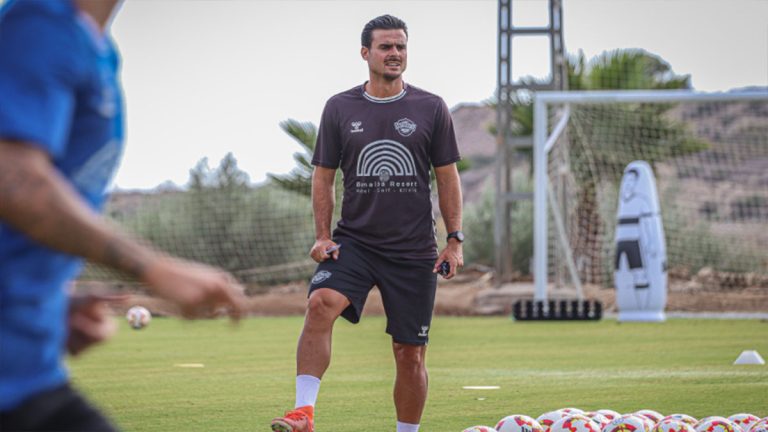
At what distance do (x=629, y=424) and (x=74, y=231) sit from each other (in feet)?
14.3

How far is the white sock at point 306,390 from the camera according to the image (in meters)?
7.00

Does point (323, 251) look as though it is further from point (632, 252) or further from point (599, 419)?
point (632, 252)

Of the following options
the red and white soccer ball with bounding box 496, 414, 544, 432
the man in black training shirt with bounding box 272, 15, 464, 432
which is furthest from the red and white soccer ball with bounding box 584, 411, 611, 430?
the man in black training shirt with bounding box 272, 15, 464, 432

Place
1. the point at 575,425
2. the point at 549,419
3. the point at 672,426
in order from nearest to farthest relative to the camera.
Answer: the point at 672,426
the point at 575,425
the point at 549,419

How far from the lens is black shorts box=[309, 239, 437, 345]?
23.7 ft

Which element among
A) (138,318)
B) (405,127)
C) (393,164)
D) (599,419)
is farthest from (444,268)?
(138,318)

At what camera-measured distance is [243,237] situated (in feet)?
121

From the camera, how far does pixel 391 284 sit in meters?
7.28

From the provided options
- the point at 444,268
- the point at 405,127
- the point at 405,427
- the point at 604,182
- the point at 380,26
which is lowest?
the point at 405,427

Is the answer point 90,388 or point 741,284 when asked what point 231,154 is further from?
point 90,388

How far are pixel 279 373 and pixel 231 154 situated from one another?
28.8 m

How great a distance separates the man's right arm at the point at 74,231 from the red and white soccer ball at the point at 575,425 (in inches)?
164

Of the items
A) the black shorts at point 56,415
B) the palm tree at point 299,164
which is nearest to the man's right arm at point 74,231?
the black shorts at point 56,415

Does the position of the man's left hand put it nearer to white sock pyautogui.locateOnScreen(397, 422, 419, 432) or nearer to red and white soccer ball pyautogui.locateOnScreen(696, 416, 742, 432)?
white sock pyautogui.locateOnScreen(397, 422, 419, 432)
